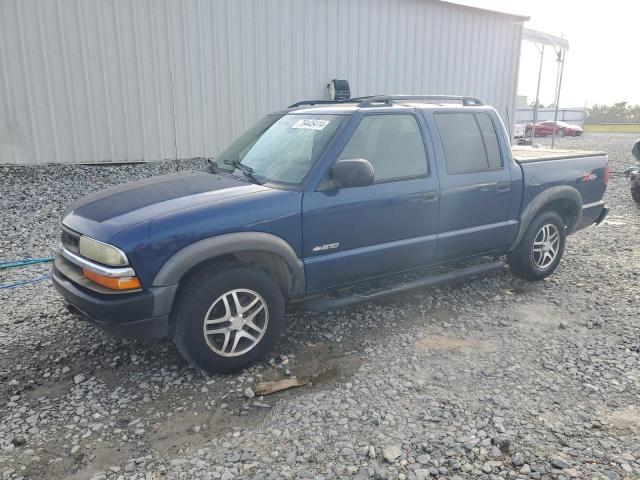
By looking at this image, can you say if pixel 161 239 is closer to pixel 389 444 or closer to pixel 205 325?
pixel 205 325

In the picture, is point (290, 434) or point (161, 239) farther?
point (161, 239)

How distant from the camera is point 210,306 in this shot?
3.16 meters

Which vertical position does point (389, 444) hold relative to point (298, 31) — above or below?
below

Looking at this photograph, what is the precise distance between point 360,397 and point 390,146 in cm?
202

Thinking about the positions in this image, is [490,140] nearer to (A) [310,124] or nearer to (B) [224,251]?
(A) [310,124]

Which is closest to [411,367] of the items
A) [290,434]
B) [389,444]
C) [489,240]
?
[389,444]

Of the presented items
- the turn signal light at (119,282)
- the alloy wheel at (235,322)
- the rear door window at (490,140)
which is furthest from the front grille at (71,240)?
the rear door window at (490,140)

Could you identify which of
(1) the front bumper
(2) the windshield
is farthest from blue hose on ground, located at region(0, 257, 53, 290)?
(2) the windshield

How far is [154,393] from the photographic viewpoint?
317cm

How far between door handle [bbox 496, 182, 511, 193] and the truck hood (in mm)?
2341

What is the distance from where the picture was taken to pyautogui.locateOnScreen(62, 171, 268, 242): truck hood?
309 cm

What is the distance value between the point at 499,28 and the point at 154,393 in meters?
13.9

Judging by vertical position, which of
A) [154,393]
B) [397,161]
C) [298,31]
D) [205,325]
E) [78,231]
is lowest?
[154,393]

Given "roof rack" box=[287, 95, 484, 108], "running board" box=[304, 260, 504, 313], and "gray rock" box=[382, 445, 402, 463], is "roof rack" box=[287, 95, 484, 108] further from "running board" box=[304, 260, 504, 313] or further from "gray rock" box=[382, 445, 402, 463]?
"gray rock" box=[382, 445, 402, 463]
